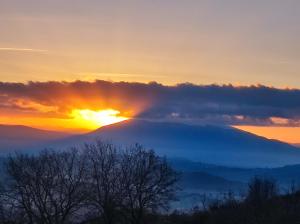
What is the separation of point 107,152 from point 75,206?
5703 mm

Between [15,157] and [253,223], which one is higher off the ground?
[15,157]

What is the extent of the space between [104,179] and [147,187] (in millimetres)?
4113

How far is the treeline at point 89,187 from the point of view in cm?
5125

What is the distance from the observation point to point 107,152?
5491 centimetres

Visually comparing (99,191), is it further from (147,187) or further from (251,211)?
(251,211)

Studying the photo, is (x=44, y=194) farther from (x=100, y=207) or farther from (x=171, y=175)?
(x=171, y=175)

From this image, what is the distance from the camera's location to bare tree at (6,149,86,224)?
169 ft

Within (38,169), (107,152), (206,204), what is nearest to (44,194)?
(38,169)

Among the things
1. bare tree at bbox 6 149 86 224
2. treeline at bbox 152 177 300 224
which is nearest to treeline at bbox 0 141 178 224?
bare tree at bbox 6 149 86 224

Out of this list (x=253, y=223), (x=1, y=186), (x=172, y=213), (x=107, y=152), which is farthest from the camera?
(x=172, y=213)

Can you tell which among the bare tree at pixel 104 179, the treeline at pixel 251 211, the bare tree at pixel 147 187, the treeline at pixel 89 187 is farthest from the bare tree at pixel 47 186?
the treeline at pixel 251 211

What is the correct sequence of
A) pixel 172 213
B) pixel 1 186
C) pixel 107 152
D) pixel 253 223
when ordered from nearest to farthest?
pixel 253 223
pixel 1 186
pixel 107 152
pixel 172 213

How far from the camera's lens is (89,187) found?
52.8 m

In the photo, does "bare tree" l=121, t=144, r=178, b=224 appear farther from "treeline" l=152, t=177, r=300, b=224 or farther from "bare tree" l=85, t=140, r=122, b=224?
"treeline" l=152, t=177, r=300, b=224
